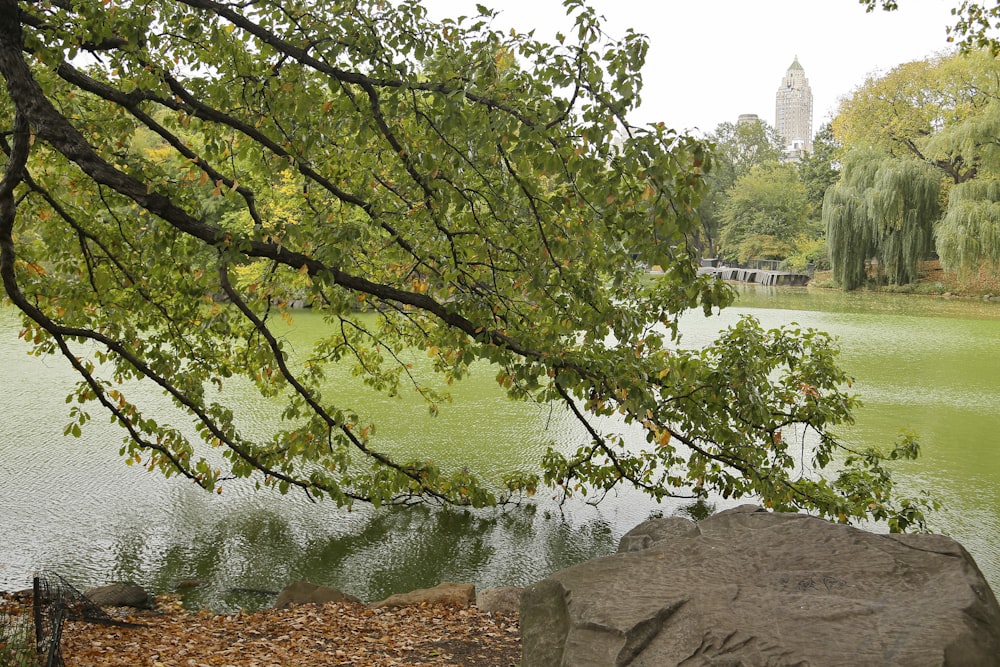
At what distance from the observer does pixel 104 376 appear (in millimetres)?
10062

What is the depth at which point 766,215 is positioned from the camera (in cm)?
3516

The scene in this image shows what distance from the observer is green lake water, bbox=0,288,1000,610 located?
4699mm

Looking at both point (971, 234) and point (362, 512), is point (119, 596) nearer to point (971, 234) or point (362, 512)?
point (362, 512)

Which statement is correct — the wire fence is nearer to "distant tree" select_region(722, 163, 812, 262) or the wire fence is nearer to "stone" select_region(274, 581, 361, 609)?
"stone" select_region(274, 581, 361, 609)

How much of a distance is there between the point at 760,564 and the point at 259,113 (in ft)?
9.96

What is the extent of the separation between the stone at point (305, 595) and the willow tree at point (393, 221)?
0.65m

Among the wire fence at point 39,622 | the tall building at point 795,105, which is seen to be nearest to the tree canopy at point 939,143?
the wire fence at point 39,622

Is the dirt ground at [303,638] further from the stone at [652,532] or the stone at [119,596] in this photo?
the stone at [652,532]

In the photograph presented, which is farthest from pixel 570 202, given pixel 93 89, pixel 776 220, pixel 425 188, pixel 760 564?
pixel 776 220

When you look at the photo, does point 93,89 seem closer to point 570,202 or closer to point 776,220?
point 570,202

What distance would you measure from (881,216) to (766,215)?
1574 centimetres

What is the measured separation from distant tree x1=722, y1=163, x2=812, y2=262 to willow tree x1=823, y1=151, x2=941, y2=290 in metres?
12.4

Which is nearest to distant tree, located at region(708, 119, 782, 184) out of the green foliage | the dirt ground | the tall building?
the green foliage

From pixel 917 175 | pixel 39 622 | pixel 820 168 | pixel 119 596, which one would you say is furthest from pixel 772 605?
pixel 820 168
